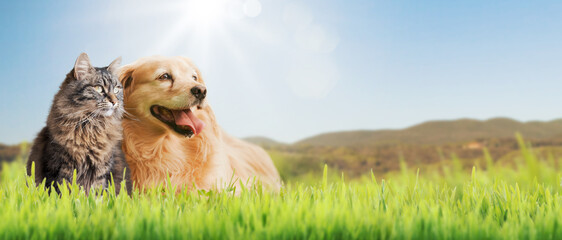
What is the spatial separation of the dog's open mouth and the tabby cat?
0.97ft

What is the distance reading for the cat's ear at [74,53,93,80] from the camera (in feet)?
10.6

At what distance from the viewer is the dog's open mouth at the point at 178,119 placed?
345cm

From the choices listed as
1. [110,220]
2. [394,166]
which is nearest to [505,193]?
[110,220]

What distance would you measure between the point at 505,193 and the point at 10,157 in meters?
7.82

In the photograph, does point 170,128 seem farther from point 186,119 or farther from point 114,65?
point 114,65

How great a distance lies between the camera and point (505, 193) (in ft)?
11.4

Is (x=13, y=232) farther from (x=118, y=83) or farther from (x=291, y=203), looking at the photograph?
(x=291, y=203)

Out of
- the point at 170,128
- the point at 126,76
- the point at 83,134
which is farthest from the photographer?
the point at 126,76

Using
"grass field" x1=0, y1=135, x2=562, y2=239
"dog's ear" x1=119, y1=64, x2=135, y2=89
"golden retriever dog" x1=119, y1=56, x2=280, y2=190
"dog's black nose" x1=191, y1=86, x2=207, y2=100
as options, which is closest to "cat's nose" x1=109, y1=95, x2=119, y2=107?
"golden retriever dog" x1=119, y1=56, x2=280, y2=190

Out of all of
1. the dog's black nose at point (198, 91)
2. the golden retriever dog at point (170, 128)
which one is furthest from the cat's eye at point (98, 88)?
the dog's black nose at point (198, 91)

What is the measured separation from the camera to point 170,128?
3.52 m

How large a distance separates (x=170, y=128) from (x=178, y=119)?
112mm

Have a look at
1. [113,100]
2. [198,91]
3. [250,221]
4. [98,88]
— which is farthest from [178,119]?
[250,221]

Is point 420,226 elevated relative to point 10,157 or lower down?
lower down
